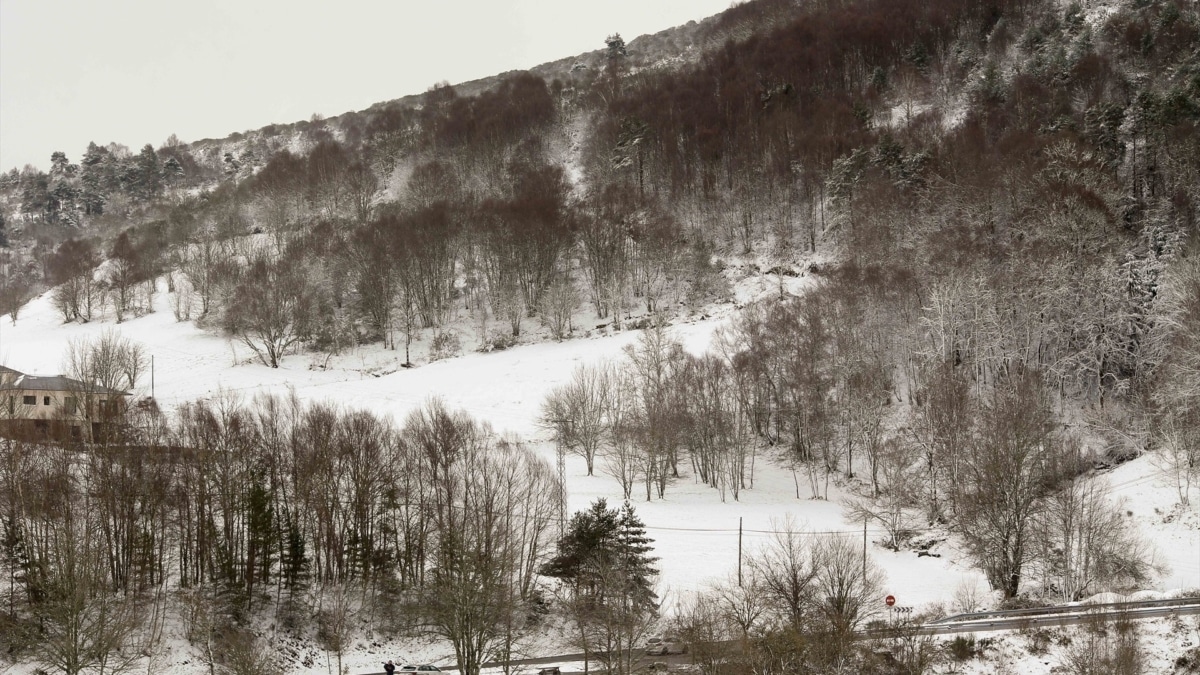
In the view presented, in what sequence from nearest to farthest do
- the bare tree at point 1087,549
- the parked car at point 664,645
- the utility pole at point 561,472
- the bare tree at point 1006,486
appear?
the parked car at point 664,645 → the bare tree at point 1087,549 → the bare tree at point 1006,486 → the utility pole at point 561,472

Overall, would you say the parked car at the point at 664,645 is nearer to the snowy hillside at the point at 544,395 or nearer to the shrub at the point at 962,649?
the snowy hillside at the point at 544,395

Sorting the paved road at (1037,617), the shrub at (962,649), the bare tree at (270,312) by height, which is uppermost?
the bare tree at (270,312)

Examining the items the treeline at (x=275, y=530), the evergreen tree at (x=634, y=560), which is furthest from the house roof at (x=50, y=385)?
the evergreen tree at (x=634, y=560)

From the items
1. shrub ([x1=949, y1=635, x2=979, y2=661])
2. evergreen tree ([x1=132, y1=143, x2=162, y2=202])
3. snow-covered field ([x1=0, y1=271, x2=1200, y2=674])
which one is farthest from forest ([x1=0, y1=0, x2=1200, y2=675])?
evergreen tree ([x1=132, y1=143, x2=162, y2=202])

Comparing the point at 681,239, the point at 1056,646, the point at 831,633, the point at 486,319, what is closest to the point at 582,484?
the point at 831,633

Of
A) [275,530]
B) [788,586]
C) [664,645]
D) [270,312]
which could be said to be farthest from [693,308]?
[664,645]

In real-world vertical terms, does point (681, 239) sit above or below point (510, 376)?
above

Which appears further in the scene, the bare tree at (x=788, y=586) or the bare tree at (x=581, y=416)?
the bare tree at (x=581, y=416)

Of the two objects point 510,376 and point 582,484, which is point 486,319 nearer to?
point 510,376
